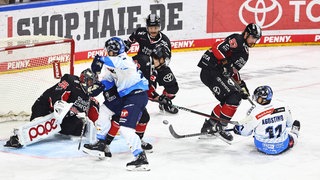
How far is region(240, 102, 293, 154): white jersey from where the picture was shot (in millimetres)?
7738

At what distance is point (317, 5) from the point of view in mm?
13844

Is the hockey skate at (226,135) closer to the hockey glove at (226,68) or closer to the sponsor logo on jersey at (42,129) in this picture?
the hockey glove at (226,68)

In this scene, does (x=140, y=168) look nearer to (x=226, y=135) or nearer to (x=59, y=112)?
(x=59, y=112)

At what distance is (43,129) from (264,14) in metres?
6.50

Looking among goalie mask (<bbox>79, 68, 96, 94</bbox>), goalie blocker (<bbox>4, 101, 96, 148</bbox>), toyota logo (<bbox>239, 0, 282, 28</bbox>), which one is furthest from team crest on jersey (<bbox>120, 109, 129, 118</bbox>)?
toyota logo (<bbox>239, 0, 282, 28</bbox>)

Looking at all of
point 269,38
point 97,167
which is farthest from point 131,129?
point 269,38

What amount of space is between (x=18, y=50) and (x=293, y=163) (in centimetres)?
334

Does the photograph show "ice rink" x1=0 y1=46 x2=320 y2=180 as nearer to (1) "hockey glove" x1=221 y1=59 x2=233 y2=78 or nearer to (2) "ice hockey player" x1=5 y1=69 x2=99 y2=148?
(2) "ice hockey player" x1=5 y1=69 x2=99 y2=148

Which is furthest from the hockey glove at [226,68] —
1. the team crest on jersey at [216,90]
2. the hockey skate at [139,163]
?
the hockey skate at [139,163]

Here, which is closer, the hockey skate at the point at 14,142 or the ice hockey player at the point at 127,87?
the ice hockey player at the point at 127,87

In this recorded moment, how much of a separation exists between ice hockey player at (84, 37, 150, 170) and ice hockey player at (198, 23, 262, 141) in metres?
1.18

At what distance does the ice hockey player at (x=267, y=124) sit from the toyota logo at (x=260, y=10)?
5.92 m

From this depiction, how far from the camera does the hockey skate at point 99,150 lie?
25.0 feet

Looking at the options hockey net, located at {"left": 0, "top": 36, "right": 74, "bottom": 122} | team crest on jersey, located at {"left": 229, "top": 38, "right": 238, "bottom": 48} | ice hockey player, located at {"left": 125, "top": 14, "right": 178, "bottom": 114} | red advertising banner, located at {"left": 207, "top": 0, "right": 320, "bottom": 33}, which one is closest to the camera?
team crest on jersey, located at {"left": 229, "top": 38, "right": 238, "bottom": 48}
